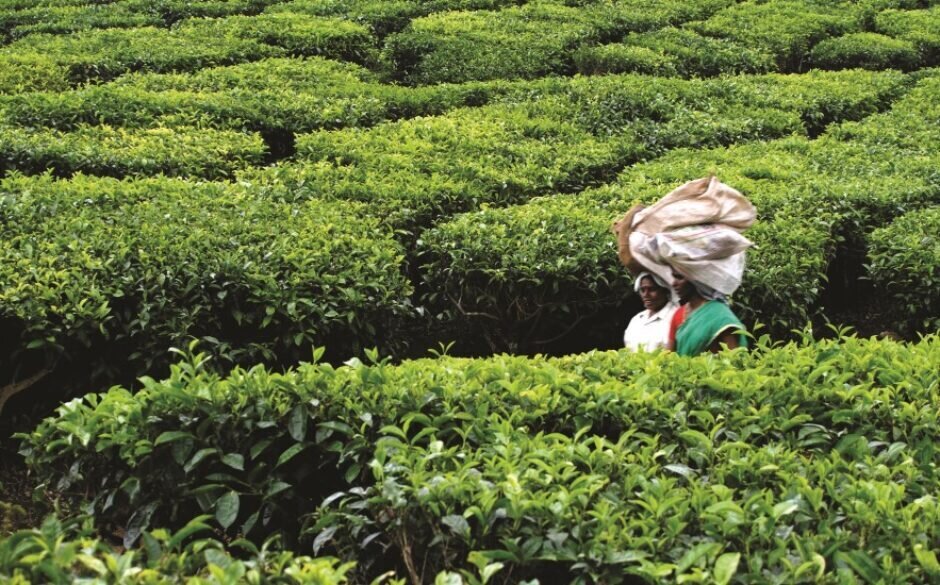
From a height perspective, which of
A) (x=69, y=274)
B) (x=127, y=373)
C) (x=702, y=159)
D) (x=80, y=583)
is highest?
(x=80, y=583)

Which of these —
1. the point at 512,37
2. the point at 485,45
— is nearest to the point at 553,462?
the point at 485,45

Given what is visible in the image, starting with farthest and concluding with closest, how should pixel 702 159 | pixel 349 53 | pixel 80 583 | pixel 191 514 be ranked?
pixel 349 53 < pixel 702 159 < pixel 191 514 < pixel 80 583

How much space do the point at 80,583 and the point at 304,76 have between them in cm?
950

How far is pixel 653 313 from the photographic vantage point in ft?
17.9

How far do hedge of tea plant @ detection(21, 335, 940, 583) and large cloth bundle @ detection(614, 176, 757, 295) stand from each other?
0.60m

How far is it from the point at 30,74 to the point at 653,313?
816 centimetres

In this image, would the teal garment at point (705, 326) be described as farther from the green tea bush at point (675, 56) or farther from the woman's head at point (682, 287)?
the green tea bush at point (675, 56)

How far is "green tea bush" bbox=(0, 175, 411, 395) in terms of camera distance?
5.47 meters

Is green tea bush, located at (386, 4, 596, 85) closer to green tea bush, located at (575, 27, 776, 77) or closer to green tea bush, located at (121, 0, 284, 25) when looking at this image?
green tea bush, located at (575, 27, 776, 77)

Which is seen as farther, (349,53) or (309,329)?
(349,53)

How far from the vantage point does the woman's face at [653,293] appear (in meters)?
5.37

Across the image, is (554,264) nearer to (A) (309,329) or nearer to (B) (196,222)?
(A) (309,329)

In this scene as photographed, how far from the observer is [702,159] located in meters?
9.45

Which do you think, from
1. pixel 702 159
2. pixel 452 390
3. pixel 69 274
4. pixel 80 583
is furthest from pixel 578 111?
pixel 80 583
